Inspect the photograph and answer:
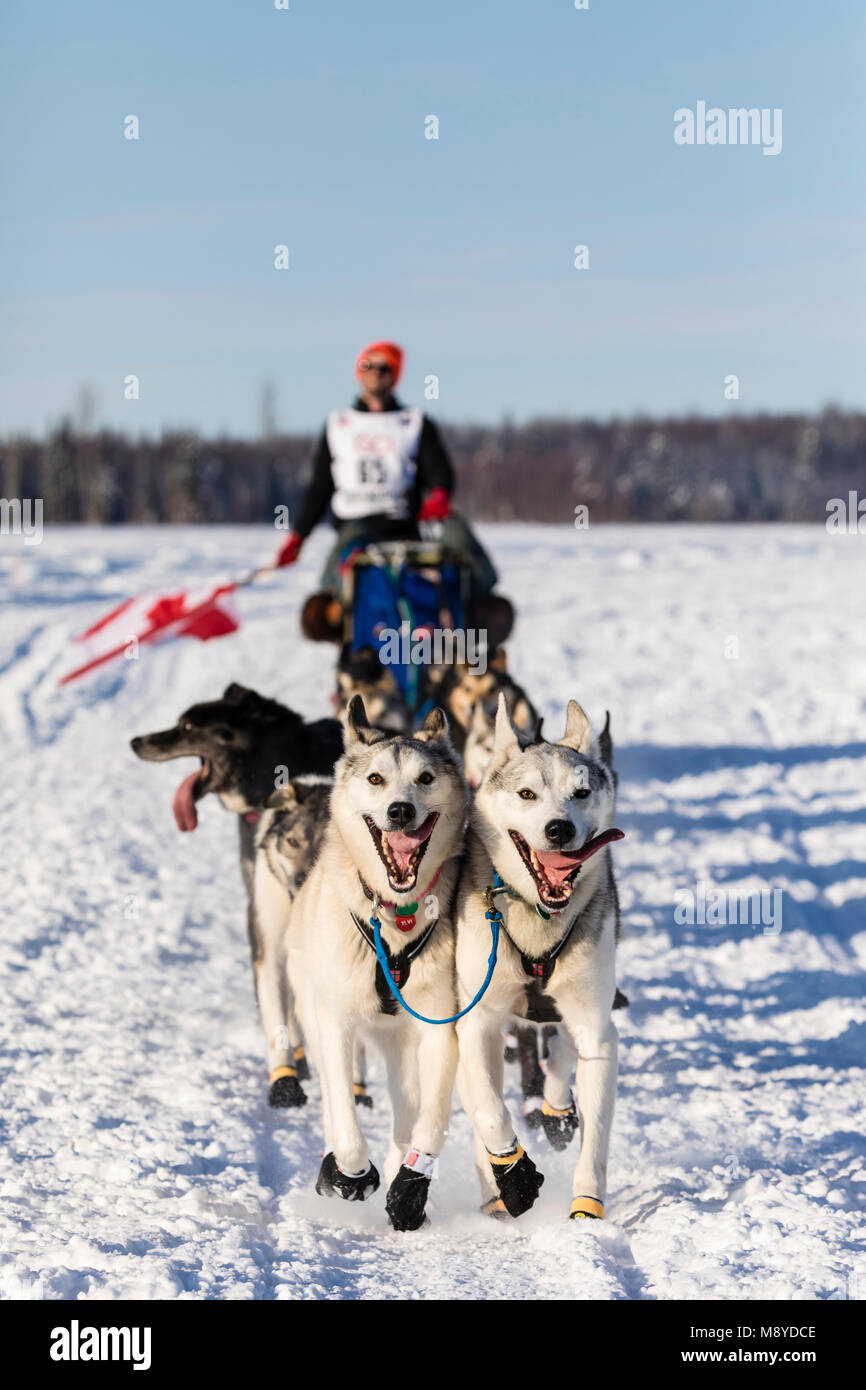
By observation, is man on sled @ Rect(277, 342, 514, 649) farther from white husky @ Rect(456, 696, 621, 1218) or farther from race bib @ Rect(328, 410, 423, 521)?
white husky @ Rect(456, 696, 621, 1218)

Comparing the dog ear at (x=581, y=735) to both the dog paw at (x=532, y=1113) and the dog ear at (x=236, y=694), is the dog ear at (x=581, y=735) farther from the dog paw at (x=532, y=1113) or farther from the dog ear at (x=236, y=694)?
the dog ear at (x=236, y=694)

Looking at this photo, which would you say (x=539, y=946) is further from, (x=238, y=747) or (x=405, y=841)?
(x=238, y=747)

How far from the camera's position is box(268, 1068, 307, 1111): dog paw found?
3.93 m

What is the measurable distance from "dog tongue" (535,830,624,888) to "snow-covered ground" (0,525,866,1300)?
71 cm

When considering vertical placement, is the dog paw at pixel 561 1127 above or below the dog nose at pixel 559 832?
below

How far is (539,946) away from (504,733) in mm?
485

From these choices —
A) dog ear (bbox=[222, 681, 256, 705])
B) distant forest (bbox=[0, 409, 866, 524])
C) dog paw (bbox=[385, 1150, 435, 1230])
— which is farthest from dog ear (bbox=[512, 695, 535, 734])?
distant forest (bbox=[0, 409, 866, 524])

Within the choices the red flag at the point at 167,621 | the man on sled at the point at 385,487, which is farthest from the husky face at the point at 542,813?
the red flag at the point at 167,621

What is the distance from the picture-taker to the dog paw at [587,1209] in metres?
3.09

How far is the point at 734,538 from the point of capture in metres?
26.6

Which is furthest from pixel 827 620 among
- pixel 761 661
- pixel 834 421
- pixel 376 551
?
pixel 834 421

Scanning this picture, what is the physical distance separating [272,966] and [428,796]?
3.66 feet

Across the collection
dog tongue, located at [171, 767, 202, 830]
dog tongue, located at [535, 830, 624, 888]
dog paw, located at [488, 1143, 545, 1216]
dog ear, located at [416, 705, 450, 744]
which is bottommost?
dog paw, located at [488, 1143, 545, 1216]

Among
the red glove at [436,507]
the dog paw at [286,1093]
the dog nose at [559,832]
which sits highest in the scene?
the red glove at [436,507]
